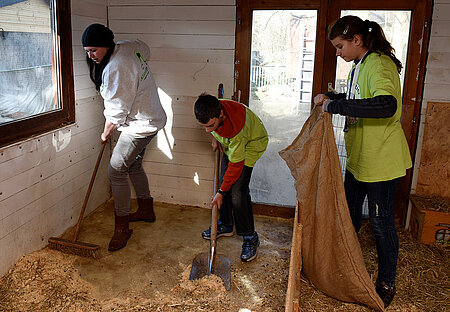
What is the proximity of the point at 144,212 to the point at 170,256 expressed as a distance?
0.65 m

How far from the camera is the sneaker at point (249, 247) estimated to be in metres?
3.07

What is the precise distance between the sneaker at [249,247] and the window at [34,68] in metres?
1.63

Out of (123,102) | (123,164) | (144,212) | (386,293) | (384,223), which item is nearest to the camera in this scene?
(384,223)

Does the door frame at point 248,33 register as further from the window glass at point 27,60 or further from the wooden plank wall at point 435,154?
the window glass at point 27,60

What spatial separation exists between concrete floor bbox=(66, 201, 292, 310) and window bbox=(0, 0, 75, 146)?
969 mm

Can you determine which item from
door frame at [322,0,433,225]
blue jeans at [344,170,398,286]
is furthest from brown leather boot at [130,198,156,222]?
blue jeans at [344,170,398,286]

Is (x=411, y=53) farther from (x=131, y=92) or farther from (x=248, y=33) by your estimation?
(x=131, y=92)

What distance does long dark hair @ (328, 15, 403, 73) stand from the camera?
2.26 m

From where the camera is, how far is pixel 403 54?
10.7ft

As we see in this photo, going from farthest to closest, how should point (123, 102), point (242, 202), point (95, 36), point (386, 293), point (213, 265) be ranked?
1. point (242, 202)
2. point (123, 102)
3. point (95, 36)
4. point (213, 265)
5. point (386, 293)

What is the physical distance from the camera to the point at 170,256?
10.2 feet

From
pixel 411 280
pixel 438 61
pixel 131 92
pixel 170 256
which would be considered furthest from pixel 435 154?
pixel 131 92

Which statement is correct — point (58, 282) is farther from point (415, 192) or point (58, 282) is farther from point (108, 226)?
point (415, 192)

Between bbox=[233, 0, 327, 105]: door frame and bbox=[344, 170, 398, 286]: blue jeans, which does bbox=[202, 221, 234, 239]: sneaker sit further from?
bbox=[344, 170, 398, 286]: blue jeans
